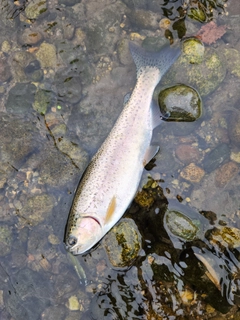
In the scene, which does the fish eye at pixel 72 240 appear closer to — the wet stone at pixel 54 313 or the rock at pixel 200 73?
the wet stone at pixel 54 313

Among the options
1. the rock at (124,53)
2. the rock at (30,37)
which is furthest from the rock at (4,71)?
the rock at (124,53)

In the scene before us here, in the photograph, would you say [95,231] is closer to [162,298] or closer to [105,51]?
[162,298]

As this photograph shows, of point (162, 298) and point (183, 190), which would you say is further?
point (183, 190)

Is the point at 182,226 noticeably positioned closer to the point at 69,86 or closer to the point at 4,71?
the point at 69,86

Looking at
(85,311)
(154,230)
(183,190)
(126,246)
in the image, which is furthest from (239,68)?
(85,311)

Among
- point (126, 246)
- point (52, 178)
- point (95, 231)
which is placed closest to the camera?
point (95, 231)

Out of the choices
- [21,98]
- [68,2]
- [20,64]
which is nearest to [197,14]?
[68,2]

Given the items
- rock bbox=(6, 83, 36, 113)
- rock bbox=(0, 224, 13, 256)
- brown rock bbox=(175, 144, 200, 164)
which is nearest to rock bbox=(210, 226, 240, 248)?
brown rock bbox=(175, 144, 200, 164)
